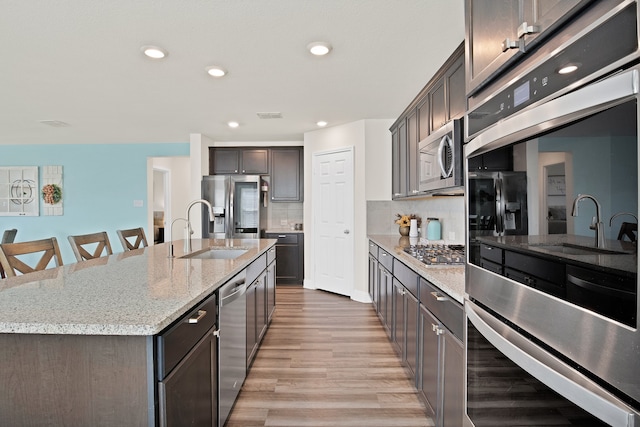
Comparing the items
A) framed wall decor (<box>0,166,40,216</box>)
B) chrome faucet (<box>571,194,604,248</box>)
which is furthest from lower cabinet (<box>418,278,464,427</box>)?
framed wall decor (<box>0,166,40,216</box>)

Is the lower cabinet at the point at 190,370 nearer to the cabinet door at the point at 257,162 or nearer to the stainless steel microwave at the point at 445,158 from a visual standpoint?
the stainless steel microwave at the point at 445,158

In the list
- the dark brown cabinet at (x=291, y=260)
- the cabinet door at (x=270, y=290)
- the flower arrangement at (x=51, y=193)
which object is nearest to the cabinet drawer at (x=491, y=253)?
the cabinet door at (x=270, y=290)

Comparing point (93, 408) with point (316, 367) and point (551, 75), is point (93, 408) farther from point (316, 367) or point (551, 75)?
point (316, 367)

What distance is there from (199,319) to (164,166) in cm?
710

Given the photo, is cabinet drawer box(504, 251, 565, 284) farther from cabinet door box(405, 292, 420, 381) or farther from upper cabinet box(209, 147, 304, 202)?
upper cabinet box(209, 147, 304, 202)

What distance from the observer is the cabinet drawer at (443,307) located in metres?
1.40

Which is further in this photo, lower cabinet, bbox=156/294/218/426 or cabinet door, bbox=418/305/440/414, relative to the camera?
cabinet door, bbox=418/305/440/414

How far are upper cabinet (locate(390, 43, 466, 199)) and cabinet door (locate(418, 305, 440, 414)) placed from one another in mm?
1327

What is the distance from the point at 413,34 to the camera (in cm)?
234

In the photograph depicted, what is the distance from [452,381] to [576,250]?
40.3 inches

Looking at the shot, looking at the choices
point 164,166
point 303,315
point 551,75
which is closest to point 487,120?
point 551,75

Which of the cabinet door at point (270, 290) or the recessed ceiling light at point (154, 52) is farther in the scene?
the cabinet door at point (270, 290)

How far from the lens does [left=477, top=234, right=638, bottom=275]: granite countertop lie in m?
0.56

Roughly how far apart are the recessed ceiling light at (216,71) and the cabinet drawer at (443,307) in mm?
2354
